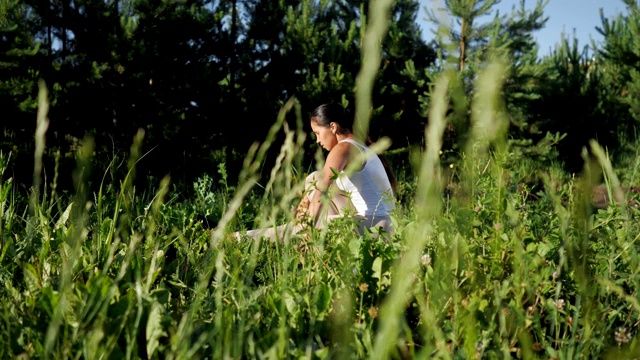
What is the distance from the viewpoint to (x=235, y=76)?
8523 millimetres

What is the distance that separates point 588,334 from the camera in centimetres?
111

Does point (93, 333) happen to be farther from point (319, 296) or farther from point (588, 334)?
point (588, 334)

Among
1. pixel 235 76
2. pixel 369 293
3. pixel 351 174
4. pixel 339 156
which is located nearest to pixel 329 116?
pixel 339 156

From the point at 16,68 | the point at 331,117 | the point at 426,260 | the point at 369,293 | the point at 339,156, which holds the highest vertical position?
the point at 16,68

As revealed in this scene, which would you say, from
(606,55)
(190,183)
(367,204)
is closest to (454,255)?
(367,204)

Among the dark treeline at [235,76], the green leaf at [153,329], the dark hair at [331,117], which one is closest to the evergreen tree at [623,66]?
the dark treeline at [235,76]

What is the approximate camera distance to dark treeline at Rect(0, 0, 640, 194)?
23.9ft

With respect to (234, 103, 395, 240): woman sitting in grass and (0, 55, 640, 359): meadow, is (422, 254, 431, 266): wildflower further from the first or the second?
(234, 103, 395, 240): woman sitting in grass

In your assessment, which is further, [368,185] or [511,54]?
[511,54]

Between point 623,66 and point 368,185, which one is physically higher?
point 623,66

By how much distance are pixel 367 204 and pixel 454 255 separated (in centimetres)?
215

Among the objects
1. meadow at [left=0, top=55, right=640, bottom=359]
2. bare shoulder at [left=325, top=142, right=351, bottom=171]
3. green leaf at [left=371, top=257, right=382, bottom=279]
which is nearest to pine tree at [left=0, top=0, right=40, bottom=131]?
bare shoulder at [left=325, top=142, right=351, bottom=171]

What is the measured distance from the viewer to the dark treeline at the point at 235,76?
23.9 ft

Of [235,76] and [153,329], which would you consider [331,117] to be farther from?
[235,76]
